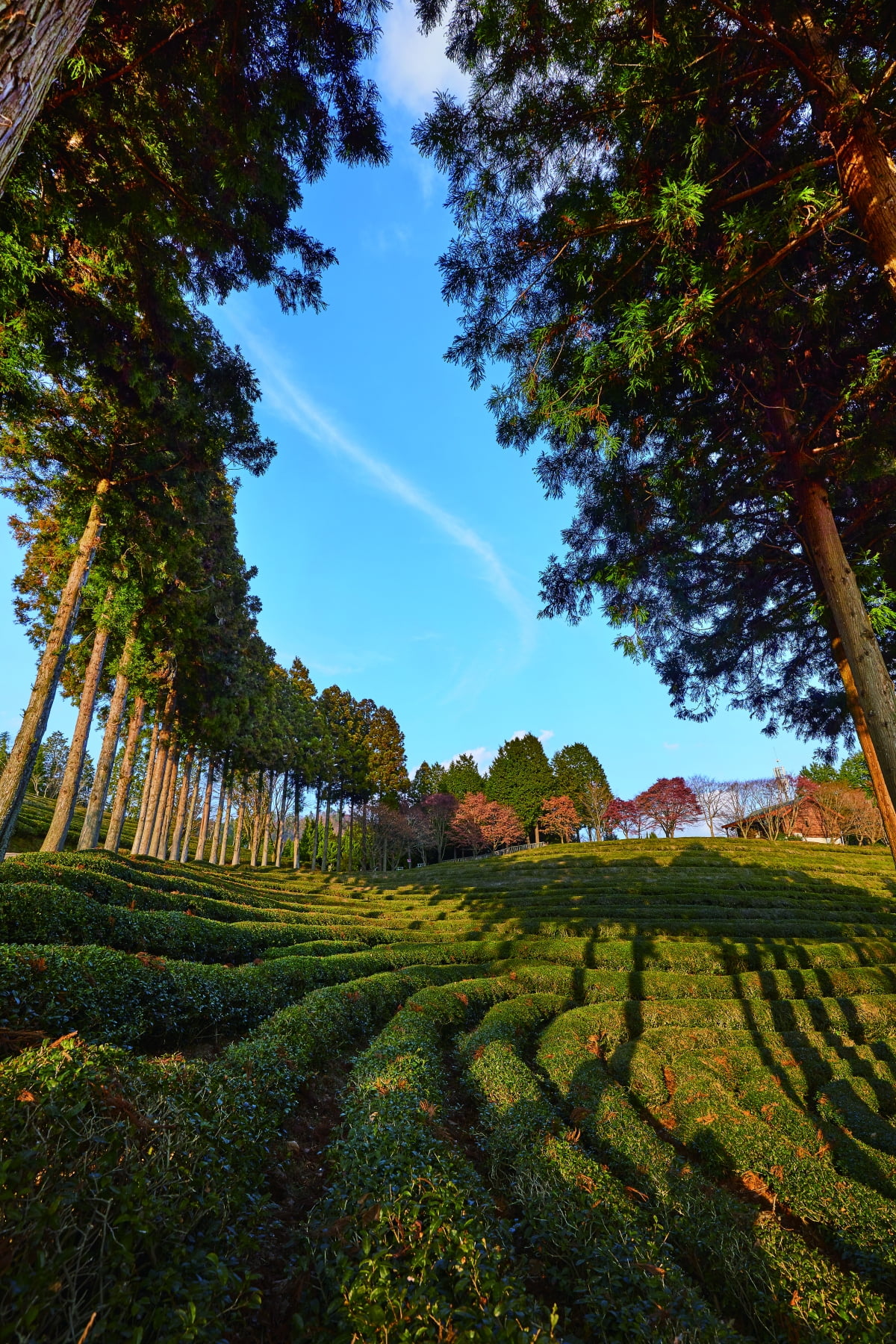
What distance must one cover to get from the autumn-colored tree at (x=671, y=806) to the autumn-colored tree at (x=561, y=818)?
21.9 ft

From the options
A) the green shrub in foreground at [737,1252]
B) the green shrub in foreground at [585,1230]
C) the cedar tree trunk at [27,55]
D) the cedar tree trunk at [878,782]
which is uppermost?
the cedar tree trunk at [27,55]

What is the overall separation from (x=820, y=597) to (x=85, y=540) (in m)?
14.3

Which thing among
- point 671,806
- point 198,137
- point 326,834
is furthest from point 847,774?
point 198,137

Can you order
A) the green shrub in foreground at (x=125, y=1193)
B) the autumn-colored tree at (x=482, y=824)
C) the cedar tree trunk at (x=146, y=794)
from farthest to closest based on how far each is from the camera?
the autumn-colored tree at (x=482, y=824) < the cedar tree trunk at (x=146, y=794) < the green shrub in foreground at (x=125, y=1193)

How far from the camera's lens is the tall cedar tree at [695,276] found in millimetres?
4312

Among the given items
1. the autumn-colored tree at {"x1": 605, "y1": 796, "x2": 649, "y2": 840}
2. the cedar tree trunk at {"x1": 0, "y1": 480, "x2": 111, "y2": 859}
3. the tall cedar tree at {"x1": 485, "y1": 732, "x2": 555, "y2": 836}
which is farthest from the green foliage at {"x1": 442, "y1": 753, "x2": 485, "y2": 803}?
the cedar tree trunk at {"x1": 0, "y1": 480, "x2": 111, "y2": 859}

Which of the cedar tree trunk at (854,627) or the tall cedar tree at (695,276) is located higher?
the tall cedar tree at (695,276)

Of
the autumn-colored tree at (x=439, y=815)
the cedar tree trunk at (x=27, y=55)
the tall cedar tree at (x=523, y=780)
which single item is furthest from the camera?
the tall cedar tree at (x=523, y=780)

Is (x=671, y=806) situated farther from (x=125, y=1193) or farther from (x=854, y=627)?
(x=125, y=1193)

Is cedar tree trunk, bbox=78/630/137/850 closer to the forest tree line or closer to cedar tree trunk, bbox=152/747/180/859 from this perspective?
cedar tree trunk, bbox=152/747/180/859

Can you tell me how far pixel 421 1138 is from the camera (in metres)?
4.28

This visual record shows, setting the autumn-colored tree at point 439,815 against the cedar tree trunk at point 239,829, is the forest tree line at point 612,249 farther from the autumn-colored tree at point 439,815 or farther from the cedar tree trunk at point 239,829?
the autumn-colored tree at point 439,815

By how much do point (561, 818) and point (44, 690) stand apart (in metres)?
47.8

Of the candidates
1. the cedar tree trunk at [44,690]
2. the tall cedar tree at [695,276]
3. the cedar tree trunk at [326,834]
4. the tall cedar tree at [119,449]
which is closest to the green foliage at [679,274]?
the tall cedar tree at [695,276]
